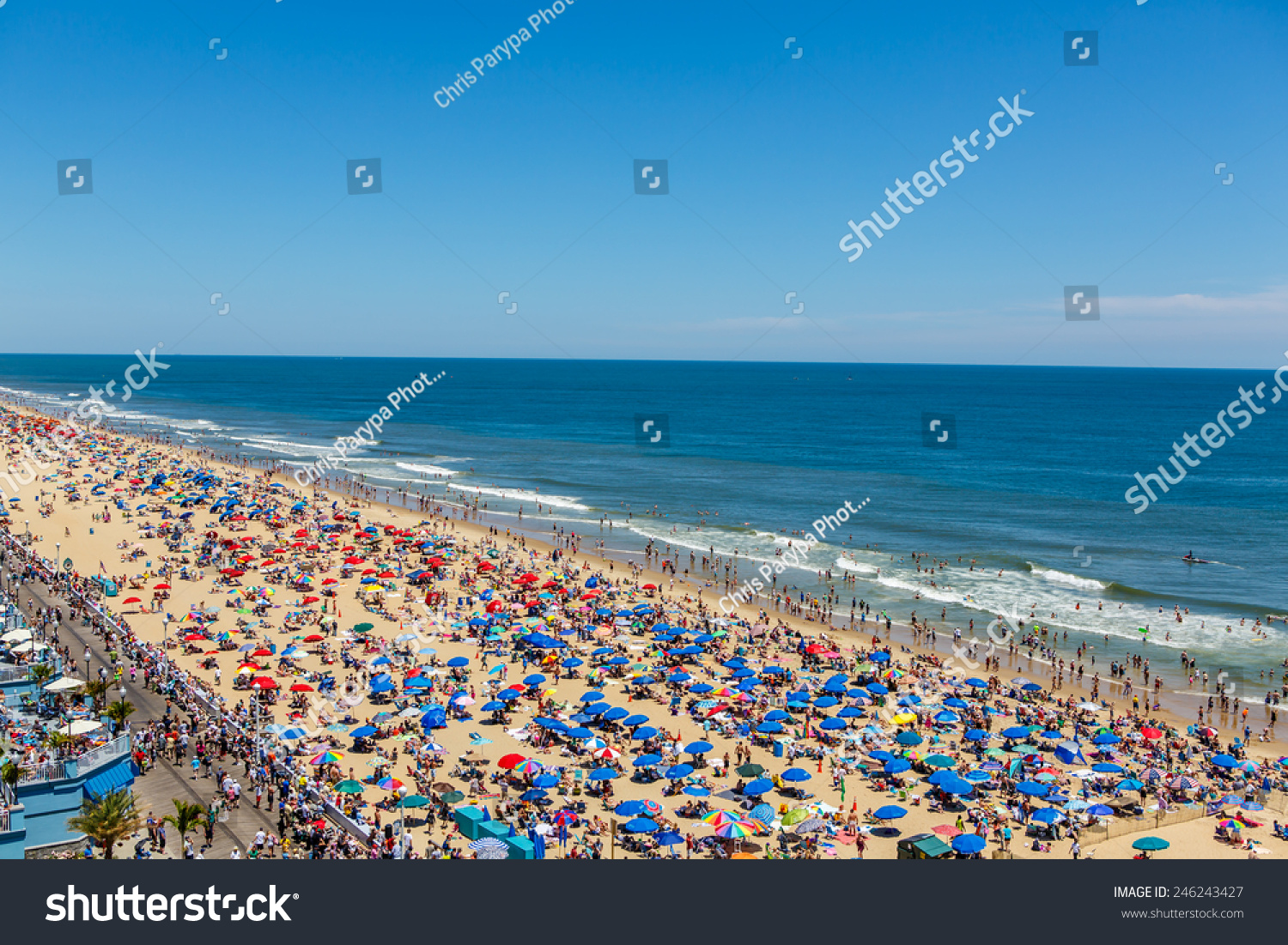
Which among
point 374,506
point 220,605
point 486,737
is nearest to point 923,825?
point 486,737

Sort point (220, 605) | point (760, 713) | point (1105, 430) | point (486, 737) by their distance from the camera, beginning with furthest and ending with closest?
point (1105, 430) → point (220, 605) → point (760, 713) → point (486, 737)

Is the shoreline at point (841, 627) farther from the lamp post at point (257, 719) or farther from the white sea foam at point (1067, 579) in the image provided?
the white sea foam at point (1067, 579)

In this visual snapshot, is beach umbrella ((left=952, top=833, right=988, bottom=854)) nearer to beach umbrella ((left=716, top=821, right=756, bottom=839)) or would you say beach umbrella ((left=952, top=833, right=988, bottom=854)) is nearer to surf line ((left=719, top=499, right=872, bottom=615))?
beach umbrella ((left=716, top=821, right=756, bottom=839))

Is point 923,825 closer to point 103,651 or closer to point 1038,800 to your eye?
point 1038,800

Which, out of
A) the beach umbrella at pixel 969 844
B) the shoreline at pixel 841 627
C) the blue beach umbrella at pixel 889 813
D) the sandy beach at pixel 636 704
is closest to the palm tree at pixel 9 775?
the sandy beach at pixel 636 704

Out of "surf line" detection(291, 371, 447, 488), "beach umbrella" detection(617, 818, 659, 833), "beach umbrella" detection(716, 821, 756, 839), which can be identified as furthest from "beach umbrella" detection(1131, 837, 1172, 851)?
"surf line" detection(291, 371, 447, 488)
